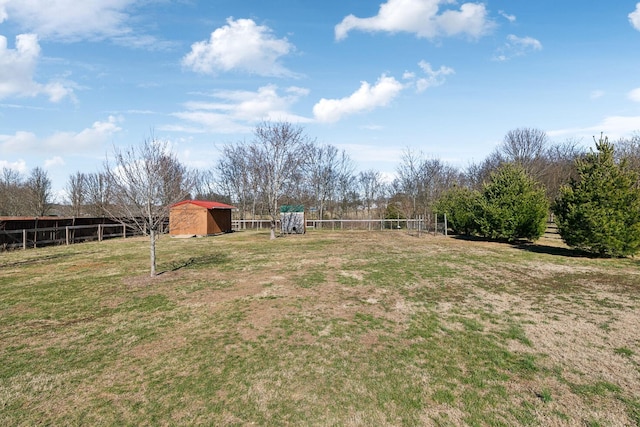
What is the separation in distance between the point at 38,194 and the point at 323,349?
48071mm

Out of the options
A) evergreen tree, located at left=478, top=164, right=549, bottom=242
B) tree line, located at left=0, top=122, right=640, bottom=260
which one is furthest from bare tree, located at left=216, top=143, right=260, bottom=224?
evergreen tree, located at left=478, top=164, right=549, bottom=242

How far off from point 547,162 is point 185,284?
46310mm

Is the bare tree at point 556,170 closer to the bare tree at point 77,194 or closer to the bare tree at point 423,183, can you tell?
the bare tree at point 423,183

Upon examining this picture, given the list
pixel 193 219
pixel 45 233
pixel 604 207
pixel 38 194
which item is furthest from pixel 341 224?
pixel 38 194

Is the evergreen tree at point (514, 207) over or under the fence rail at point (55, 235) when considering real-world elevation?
over

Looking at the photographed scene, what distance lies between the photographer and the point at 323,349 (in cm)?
537

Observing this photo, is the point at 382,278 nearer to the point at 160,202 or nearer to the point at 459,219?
the point at 160,202

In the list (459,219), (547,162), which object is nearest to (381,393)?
(459,219)

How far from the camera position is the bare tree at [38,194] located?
3836 cm

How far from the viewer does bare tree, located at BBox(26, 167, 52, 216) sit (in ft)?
126

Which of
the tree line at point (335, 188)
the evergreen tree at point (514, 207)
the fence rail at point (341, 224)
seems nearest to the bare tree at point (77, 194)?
the tree line at point (335, 188)

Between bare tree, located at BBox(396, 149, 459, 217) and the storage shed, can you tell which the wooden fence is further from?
bare tree, located at BBox(396, 149, 459, 217)

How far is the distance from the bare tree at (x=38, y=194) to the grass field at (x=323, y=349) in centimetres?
3732

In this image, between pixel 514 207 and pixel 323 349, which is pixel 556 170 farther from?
pixel 323 349
